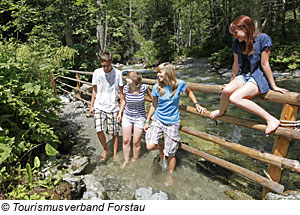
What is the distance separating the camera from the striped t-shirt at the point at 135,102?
3268mm

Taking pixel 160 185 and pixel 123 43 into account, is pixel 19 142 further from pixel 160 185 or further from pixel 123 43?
pixel 123 43

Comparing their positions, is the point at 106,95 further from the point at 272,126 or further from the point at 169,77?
the point at 272,126

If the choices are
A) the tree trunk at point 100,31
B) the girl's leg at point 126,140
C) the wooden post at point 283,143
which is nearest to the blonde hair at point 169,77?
the girl's leg at point 126,140

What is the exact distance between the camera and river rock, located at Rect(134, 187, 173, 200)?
273 cm

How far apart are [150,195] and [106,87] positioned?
1922mm

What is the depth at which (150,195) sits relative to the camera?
9.05 ft

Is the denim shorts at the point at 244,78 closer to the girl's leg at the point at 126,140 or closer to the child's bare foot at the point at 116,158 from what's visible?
the girl's leg at the point at 126,140

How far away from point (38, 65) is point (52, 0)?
18.2 feet

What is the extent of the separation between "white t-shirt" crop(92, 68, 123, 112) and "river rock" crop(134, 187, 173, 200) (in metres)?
1.51

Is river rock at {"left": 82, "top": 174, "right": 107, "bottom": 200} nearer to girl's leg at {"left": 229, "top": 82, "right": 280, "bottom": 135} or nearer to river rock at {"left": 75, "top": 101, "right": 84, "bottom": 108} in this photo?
girl's leg at {"left": 229, "top": 82, "right": 280, "bottom": 135}

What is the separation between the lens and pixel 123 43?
27.0 m

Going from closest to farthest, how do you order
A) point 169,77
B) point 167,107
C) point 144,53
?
point 169,77, point 167,107, point 144,53

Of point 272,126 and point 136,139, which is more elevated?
point 272,126

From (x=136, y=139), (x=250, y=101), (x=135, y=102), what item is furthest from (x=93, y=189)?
(x=250, y=101)
